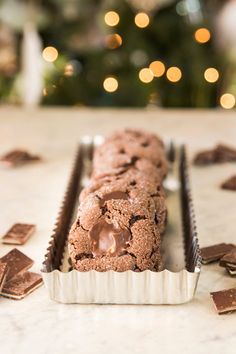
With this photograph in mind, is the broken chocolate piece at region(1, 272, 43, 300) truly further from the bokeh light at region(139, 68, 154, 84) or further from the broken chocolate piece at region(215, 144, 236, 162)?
the bokeh light at region(139, 68, 154, 84)

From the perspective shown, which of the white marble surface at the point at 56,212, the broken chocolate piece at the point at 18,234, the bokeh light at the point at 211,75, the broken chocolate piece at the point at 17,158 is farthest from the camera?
the bokeh light at the point at 211,75

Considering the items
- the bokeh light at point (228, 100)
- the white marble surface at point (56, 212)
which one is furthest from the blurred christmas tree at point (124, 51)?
the white marble surface at point (56, 212)

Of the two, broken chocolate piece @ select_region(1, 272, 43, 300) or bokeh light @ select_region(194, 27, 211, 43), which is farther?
bokeh light @ select_region(194, 27, 211, 43)

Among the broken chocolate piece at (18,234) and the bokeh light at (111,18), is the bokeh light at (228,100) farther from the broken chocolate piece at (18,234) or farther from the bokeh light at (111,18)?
the broken chocolate piece at (18,234)

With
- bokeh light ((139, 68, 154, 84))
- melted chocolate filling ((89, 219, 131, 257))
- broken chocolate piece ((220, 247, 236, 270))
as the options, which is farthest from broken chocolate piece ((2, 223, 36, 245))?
bokeh light ((139, 68, 154, 84))

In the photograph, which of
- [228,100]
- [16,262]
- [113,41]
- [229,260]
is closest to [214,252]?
[229,260]

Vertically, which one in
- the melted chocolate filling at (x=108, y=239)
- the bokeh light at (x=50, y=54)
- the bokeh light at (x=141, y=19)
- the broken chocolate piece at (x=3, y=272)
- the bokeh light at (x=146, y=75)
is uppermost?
the bokeh light at (x=141, y=19)

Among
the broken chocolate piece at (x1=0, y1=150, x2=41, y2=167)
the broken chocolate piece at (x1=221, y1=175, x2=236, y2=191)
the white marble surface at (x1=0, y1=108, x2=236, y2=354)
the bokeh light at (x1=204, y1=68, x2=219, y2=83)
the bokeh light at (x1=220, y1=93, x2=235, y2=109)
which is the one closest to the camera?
the white marble surface at (x1=0, y1=108, x2=236, y2=354)
